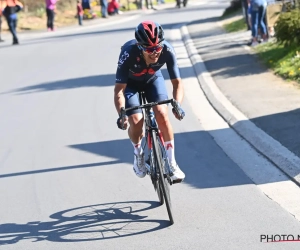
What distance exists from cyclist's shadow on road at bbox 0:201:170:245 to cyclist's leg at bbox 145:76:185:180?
1.83 ft

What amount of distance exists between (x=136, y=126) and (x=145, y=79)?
1.70 feet

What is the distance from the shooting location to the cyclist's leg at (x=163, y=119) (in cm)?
725

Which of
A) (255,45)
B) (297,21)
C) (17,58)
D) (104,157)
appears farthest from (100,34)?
(104,157)

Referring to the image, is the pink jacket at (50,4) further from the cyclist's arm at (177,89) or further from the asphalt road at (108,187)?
the cyclist's arm at (177,89)

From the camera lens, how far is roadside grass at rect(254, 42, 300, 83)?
47.9 ft

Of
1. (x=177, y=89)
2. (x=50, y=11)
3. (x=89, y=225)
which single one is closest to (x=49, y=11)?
(x=50, y=11)

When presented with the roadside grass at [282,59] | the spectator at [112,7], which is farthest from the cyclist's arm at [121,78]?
the spectator at [112,7]

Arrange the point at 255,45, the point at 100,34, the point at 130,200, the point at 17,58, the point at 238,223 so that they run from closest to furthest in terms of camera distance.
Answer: the point at 238,223, the point at 130,200, the point at 255,45, the point at 17,58, the point at 100,34

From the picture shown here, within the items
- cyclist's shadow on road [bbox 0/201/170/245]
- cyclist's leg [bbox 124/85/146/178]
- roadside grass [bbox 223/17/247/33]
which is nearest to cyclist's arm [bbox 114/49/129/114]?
cyclist's leg [bbox 124/85/146/178]

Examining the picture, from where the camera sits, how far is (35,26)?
4134cm

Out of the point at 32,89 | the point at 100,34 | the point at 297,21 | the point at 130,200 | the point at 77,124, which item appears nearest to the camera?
the point at 130,200

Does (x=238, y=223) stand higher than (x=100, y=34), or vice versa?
(x=238, y=223)

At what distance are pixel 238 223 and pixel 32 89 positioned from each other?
11.5 m

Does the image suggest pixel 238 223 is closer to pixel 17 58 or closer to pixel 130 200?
pixel 130 200
